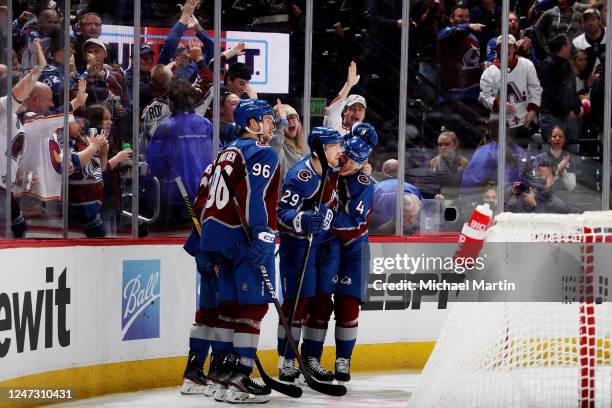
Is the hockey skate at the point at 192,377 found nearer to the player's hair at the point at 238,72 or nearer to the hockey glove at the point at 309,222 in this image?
the hockey glove at the point at 309,222

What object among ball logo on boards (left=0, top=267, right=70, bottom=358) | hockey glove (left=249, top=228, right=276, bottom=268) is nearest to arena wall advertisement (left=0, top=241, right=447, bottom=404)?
ball logo on boards (left=0, top=267, right=70, bottom=358)

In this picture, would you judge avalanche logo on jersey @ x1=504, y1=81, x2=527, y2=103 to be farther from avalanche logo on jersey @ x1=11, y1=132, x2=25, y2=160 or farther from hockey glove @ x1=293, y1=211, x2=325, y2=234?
avalanche logo on jersey @ x1=11, y1=132, x2=25, y2=160

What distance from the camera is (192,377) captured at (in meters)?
6.28

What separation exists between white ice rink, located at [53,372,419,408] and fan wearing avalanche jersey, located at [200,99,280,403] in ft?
0.74

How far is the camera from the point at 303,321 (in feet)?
21.9

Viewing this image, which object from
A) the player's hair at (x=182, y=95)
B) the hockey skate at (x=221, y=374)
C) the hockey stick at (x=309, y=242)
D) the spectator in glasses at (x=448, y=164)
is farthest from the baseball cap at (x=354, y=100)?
the hockey skate at (x=221, y=374)

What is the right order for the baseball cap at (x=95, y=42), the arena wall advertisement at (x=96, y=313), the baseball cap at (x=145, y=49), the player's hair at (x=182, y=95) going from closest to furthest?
the arena wall advertisement at (x=96, y=313) → the baseball cap at (x=95, y=42) → the baseball cap at (x=145, y=49) → the player's hair at (x=182, y=95)

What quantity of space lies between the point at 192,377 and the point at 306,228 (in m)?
0.93

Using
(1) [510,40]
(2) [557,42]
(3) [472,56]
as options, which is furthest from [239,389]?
(2) [557,42]

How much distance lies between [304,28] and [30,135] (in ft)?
6.81

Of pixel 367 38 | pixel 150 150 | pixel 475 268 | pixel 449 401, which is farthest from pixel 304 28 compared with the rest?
pixel 449 401

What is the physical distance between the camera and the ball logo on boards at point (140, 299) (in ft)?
21.0

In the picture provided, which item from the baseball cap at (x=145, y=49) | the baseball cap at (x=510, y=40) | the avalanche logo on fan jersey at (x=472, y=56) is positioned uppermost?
the baseball cap at (x=510, y=40)

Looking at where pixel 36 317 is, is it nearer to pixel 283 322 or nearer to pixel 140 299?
pixel 140 299
